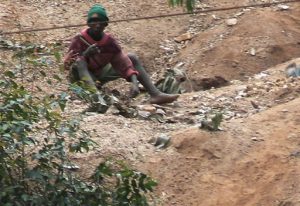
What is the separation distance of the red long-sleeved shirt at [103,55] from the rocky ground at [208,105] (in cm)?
30

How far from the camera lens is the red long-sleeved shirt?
308 inches

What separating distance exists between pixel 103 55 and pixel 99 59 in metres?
0.05

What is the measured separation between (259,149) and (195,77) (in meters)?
2.94

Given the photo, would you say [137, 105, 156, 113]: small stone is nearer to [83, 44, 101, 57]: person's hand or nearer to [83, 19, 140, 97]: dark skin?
[83, 19, 140, 97]: dark skin

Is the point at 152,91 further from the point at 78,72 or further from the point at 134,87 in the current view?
the point at 78,72

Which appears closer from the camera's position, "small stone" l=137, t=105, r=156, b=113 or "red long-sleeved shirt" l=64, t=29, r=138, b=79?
"small stone" l=137, t=105, r=156, b=113

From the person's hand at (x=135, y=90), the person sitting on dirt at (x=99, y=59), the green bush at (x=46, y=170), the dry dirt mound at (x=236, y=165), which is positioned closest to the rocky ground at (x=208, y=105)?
the dry dirt mound at (x=236, y=165)

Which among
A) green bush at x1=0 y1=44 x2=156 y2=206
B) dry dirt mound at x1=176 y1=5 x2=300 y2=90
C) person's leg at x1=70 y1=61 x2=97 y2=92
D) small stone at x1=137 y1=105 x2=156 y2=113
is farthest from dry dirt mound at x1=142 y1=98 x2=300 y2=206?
dry dirt mound at x1=176 y1=5 x2=300 y2=90

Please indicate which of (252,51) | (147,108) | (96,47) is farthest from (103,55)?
(252,51)

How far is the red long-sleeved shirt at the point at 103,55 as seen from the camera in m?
7.83

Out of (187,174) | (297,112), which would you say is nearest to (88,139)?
(187,174)

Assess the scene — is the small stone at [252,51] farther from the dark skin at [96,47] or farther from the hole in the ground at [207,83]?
the dark skin at [96,47]

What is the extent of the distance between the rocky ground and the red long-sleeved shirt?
298 millimetres

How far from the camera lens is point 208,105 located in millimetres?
7344
